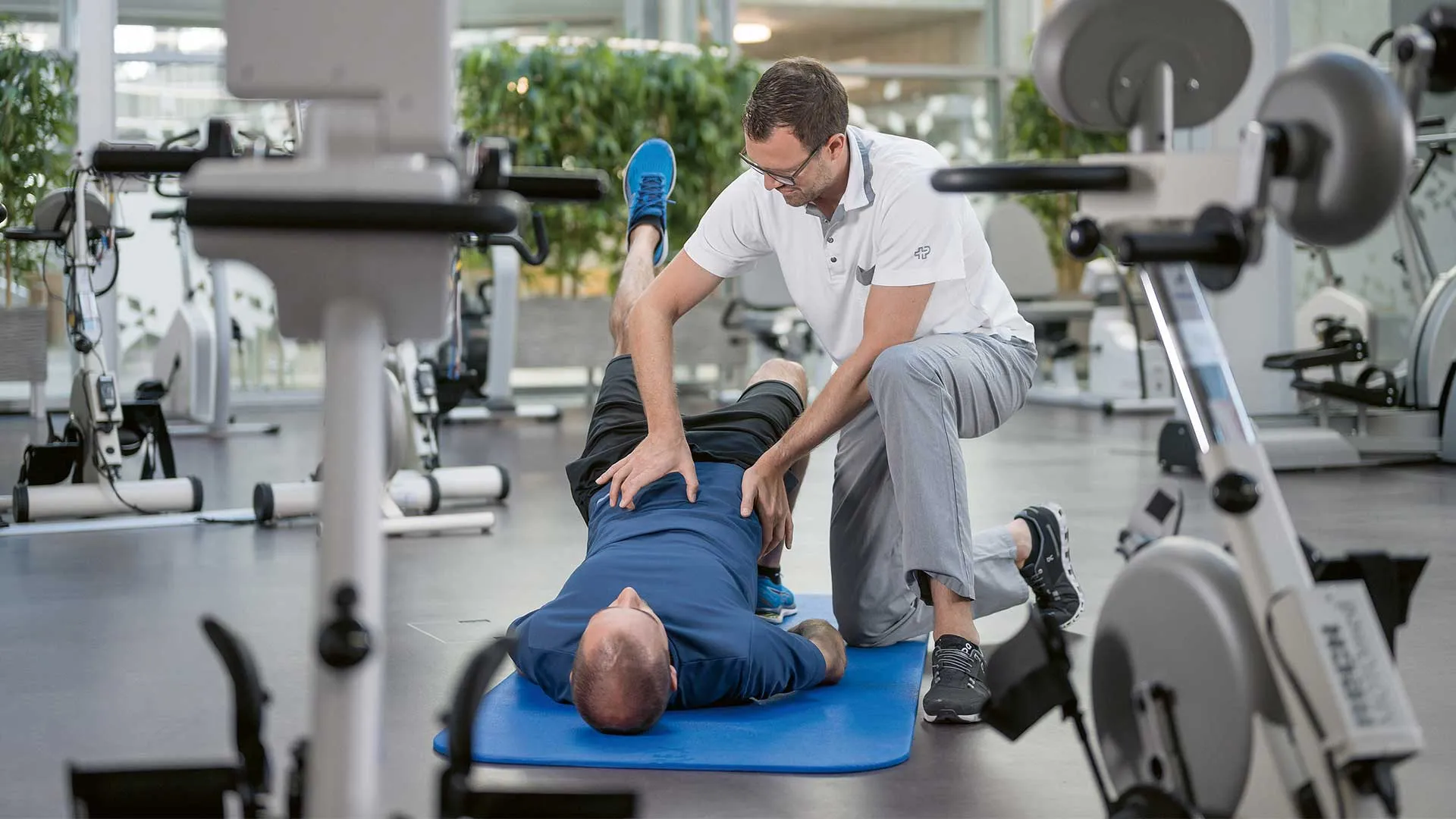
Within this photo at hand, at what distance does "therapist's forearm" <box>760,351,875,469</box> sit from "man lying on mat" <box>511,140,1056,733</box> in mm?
111

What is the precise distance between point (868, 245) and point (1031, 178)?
50.3 inches

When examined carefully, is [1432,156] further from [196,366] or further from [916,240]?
[196,366]

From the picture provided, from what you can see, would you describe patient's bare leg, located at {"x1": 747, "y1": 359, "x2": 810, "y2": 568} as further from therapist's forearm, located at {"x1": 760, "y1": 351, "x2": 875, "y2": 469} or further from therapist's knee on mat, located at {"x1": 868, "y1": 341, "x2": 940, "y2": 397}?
therapist's knee on mat, located at {"x1": 868, "y1": 341, "x2": 940, "y2": 397}

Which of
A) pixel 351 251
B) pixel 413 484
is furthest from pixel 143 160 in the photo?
pixel 413 484

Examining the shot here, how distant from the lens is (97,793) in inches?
56.4

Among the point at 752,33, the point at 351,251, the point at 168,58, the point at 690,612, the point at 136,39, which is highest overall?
the point at 752,33

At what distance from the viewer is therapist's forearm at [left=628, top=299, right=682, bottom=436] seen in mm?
2846

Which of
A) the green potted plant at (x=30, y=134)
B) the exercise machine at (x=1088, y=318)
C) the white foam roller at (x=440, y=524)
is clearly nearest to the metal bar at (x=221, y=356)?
the green potted plant at (x=30, y=134)

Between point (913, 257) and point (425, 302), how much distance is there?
150 cm

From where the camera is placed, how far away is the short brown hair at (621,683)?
2234mm

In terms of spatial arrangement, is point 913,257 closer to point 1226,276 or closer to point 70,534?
point 1226,276

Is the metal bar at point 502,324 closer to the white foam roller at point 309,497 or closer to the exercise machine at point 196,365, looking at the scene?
the exercise machine at point 196,365

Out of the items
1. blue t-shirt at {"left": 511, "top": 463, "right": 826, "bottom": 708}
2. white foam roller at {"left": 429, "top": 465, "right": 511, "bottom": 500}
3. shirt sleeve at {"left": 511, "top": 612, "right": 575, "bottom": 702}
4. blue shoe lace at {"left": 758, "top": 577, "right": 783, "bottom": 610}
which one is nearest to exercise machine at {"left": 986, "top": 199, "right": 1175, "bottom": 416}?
white foam roller at {"left": 429, "top": 465, "right": 511, "bottom": 500}

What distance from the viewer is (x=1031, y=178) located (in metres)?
1.59
